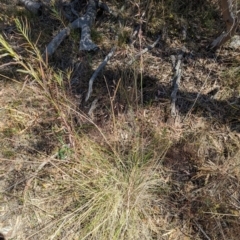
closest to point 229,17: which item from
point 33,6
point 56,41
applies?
point 56,41

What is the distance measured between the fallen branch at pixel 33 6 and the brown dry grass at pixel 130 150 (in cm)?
55

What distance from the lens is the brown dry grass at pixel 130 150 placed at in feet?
5.37

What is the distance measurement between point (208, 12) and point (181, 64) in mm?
643

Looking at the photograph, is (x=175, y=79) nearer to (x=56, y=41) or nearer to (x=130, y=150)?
(x=130, y=150)

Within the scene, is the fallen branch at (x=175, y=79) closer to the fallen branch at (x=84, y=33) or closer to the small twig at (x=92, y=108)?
the small twig at (x=92, y=108)

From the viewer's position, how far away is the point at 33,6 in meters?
2.64

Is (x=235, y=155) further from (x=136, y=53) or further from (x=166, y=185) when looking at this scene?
(x=136, y=53)

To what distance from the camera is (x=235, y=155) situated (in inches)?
72.0

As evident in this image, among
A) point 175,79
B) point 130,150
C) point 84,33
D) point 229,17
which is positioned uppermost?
point 229,17

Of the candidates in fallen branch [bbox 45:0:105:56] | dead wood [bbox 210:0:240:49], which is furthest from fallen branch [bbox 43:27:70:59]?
dead wood [bbox 210:0:240:49]

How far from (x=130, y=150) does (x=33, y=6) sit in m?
1.90

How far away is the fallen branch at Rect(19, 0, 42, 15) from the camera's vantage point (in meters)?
2.64

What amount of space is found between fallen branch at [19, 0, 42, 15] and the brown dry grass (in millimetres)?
548

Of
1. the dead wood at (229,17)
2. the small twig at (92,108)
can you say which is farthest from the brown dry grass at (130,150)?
the dead wood at (229,17)
